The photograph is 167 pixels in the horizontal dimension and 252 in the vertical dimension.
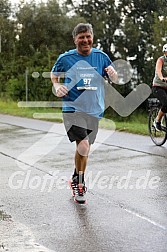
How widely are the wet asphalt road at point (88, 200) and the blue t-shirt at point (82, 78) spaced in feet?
3.70

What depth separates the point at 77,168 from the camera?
21.7 feet

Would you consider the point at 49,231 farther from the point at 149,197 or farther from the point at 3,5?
the point at 3,5

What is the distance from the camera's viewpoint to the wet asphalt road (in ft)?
15.8

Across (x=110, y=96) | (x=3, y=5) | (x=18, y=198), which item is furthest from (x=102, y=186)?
(x=3, y=5)

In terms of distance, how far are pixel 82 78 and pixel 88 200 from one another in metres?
1.44

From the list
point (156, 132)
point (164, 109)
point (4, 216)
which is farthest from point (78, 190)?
point (156, 132)

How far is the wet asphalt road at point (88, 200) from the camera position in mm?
4820

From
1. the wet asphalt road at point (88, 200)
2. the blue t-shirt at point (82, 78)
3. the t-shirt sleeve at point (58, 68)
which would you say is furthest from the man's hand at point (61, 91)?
the wet asphalt road at point (88, 200)

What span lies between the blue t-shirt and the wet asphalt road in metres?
1.13

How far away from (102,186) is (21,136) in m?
6.52

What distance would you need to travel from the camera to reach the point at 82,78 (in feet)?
20.7

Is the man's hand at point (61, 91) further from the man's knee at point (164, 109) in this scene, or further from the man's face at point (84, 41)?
the man's knee at point (164, 109)

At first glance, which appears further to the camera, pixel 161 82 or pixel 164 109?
pixel 164 109

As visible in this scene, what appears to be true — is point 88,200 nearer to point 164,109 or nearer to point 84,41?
point 84,41
